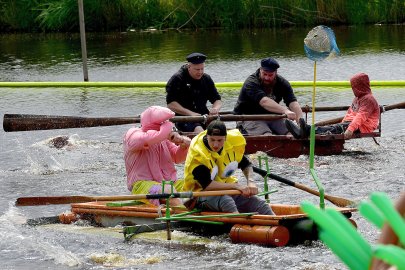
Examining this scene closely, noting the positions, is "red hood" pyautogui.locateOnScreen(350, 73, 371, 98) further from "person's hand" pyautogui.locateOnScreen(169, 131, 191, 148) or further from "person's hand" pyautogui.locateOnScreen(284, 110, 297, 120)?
"person's hand" pyautogui.locateOnScreen(169, 131, 191, 148)

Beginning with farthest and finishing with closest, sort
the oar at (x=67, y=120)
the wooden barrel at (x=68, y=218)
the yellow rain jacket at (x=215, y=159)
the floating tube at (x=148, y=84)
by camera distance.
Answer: the floating tube at (x=148, y=84)
the oar at (x=67, y=120)
the wooden barrel at (x=68, y=218)
the yellow rain jacket at (x=215, y=159)

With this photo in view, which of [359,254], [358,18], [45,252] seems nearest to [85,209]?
[45,252]

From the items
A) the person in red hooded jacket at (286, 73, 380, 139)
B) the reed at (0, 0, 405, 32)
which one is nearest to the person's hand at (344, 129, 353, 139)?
the person in red hooded jacket at (286, 73, 380, 139)

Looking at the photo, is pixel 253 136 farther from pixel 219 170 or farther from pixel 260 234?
pixel 260 234

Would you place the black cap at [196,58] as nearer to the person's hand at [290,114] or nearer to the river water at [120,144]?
the person's hand at [290,114]

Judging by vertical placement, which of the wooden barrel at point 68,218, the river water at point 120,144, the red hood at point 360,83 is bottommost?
the river water at point 120,144

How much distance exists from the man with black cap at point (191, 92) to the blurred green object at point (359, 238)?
1102cm

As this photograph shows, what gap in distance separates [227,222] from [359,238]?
22.6 ft

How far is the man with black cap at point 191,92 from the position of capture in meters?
12.8

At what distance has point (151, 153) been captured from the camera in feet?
30.0

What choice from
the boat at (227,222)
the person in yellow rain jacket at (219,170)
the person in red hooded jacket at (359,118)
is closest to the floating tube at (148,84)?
the person in red hooded jacket at (359,118)

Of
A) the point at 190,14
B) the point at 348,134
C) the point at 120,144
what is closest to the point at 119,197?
the point at 348,134

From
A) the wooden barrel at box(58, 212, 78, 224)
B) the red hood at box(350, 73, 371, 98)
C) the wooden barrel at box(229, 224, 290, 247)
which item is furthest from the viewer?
the red hood at box(350, 73, 371, 98)

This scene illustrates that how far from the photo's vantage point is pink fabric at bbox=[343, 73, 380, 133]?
1261cm
